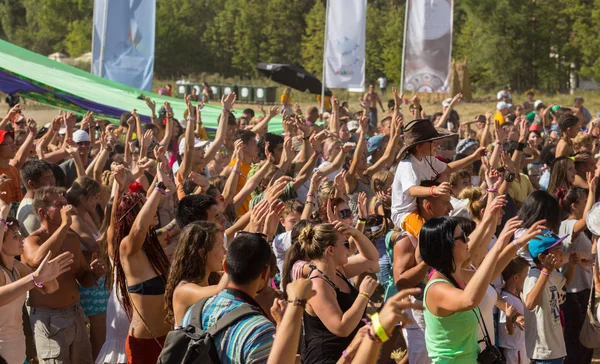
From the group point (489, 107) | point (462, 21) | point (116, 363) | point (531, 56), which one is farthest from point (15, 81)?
point (462, 21)

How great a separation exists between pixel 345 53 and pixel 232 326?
54.9 ft

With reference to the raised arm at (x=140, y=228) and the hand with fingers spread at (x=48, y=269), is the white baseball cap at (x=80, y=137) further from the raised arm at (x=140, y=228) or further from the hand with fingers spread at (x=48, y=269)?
the hand with fingers spread at (x=48, y=269)

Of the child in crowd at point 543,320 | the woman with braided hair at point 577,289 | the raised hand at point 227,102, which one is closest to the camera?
the child in crowd at point 543,320

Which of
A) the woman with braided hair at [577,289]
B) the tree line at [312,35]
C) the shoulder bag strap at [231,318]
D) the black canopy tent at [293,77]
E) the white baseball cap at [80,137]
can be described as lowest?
the woman with braided hair at [577,289]

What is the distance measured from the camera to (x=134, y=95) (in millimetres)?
16781

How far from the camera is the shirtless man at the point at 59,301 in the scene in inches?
235

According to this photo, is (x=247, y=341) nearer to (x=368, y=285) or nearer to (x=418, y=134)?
(x=368, y=285)

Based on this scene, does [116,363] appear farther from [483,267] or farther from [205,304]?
[483,267]

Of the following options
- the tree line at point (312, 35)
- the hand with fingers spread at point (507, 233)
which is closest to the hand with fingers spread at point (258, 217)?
the hand with fingers spread at point (507, 233)

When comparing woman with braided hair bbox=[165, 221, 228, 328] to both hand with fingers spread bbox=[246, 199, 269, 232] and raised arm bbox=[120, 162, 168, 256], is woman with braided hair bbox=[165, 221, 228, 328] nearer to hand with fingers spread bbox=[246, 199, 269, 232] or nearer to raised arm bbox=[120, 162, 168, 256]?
hand with fingers spread bbox=[246, 199, 269, 232]

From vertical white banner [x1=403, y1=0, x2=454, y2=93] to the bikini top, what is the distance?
557 inches

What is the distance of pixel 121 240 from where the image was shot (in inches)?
207

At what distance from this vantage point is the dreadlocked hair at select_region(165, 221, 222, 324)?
4414 millimetres

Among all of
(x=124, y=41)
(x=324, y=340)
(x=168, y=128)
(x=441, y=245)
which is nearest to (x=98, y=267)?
(x=324, y=340)
